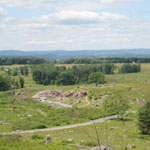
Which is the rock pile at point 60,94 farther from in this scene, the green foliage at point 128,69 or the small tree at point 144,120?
the green foliage at point 128,69

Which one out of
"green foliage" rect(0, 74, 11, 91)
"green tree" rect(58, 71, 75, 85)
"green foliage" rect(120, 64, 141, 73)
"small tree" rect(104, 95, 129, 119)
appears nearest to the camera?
"small tree" rect(104, 95, 129, 119)

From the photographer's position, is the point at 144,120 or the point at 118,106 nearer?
the point at 144,120

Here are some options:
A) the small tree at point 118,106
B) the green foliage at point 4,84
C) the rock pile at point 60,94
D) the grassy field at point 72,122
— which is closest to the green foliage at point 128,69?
the grassy field at point 72,122

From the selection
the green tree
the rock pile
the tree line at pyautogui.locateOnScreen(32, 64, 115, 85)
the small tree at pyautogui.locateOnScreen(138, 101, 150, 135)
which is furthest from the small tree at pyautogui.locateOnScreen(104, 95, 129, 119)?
the tree line at pyautogui.locateOnScreen(32, 64, 115, 85)

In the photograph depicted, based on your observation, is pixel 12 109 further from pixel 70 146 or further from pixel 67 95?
pixel 70 146

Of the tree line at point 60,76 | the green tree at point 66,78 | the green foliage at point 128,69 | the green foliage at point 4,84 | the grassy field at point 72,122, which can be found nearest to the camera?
the grassy field at point 72,122

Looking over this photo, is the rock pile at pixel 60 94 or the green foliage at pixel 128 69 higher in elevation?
the green foliage at pixel 128 69

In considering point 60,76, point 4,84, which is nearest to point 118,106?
point 4,84

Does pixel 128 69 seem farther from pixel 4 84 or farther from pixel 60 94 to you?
pixel 60 94

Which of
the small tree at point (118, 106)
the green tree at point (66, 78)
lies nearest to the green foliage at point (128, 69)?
the green tree at point (66, 78)

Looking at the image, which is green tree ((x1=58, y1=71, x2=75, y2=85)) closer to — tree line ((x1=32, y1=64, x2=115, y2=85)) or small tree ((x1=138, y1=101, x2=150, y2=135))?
tree line ((x1=32, y1=64, x2=115, y2=85))

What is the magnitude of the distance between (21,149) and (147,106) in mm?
23265

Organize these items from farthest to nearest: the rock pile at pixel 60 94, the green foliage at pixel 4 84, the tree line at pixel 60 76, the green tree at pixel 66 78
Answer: the tree line at pixel 60 76
the green tree at pixel 66 78
the green foliage at pixel 4 84
the rock pile at pixel 60 94

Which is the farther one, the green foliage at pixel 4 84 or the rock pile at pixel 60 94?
the green foliage at pixel 4 84
